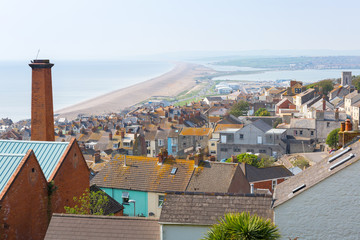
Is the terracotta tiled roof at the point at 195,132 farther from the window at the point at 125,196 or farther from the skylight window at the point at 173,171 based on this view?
the window at the point at 125,196

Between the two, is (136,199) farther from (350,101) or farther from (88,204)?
(350,101)

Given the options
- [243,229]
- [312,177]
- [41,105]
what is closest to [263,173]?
[41,105]

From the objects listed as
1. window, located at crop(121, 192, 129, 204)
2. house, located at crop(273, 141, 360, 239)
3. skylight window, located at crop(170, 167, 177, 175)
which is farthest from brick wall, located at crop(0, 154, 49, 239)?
skylight window, located at crop(170, 167, 177, 175)

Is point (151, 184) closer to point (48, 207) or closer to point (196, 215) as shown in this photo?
point (48, 207)

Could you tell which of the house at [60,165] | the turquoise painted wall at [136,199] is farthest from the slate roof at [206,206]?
the turquoise painted wall at [136,199]

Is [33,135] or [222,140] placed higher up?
[33,135]

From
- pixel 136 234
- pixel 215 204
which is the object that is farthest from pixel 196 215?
pixel 136 234
